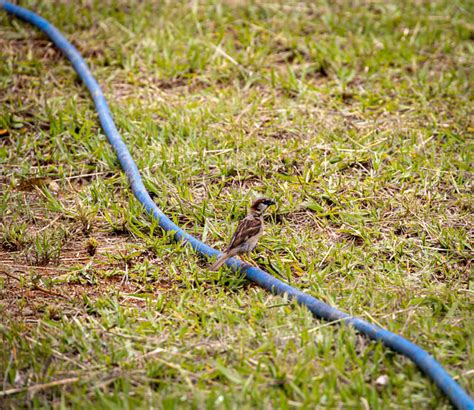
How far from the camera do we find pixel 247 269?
484 cm

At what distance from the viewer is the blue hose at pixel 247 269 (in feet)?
12.2

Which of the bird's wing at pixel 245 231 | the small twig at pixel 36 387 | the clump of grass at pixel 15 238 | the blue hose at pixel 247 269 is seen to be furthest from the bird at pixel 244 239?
the clump of grass at pixel 15 238

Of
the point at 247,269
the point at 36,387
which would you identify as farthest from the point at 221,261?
the point at 36,387

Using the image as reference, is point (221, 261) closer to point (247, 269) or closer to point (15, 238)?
point (247, 269)

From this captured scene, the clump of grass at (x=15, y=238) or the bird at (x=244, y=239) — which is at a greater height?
the bird at (x=244, y=239)

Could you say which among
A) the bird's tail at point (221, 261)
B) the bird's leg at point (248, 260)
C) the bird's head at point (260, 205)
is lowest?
the bird's leg at point (248, 260)

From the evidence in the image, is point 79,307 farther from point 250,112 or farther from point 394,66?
point 394,66

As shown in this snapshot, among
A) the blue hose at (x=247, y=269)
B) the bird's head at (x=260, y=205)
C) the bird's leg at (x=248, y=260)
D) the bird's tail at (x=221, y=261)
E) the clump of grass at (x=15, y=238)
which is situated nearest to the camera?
the blue hose at (x=247, y=269)

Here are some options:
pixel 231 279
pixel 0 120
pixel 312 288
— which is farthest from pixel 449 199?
pixel 0 120

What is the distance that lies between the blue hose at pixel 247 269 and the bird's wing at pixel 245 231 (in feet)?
0.55

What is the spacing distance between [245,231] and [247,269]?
10.1 inches

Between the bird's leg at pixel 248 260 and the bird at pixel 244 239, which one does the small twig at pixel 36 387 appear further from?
the bird's leg at pixel 248 260

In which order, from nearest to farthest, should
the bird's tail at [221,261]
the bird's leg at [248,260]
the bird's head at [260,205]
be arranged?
the bird's tail at [221,261]
the bird's leg at [248,260]
the bird's head at [260,205]

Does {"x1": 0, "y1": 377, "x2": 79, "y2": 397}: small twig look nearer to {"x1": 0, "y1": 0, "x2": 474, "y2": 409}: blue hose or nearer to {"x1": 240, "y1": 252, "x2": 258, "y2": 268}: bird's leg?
{"x1": 0, "y1": 0, "x2": 474, "y2": 409}: blue hose
